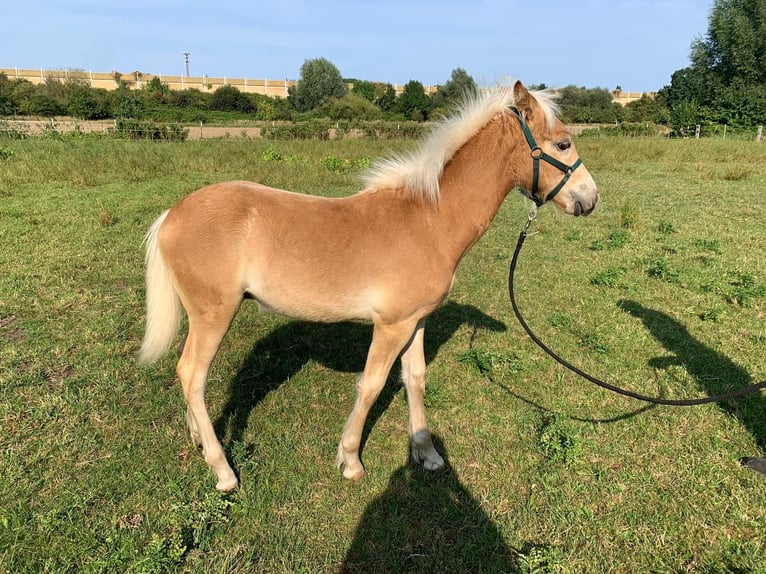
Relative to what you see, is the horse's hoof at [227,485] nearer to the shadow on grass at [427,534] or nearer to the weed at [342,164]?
the shadow on grass at [427,534]

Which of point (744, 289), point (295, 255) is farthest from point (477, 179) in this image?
point (744, 289)

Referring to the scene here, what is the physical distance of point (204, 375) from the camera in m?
2.98

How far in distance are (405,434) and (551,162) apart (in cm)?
229

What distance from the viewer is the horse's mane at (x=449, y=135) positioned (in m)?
2.89

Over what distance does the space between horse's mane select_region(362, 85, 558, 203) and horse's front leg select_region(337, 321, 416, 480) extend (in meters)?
0.88

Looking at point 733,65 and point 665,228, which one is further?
point 733,65

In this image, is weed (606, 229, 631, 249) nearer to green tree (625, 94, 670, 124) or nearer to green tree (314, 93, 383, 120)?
green tree (314, 93, 383, 120)

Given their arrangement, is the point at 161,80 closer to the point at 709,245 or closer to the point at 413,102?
the point at 413,102

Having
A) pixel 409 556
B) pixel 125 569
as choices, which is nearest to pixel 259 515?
pixel 125 569

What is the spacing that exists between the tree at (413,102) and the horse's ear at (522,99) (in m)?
50.5

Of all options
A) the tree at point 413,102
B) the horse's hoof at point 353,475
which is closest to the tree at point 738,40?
the tree at point 413,102

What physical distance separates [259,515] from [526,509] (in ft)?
5.47

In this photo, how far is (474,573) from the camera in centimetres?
257

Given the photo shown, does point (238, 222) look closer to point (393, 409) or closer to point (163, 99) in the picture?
point (393, 409)
